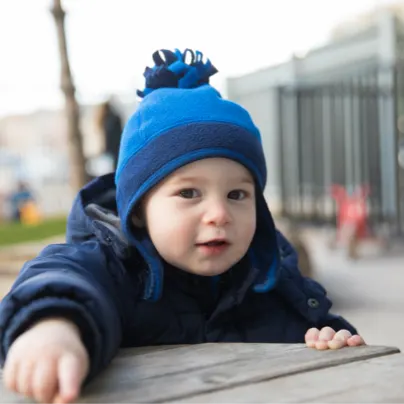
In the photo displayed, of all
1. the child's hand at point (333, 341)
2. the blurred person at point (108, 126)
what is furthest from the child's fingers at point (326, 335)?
the blurred person at point (108, 126)

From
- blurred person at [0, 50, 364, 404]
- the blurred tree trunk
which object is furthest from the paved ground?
blurred person at [0, 50, 364, 404]

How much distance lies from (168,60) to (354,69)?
10.1m

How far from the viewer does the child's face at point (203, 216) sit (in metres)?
1.46

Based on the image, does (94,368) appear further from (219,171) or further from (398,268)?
(398,268)

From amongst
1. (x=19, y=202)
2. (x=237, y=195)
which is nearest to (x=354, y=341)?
(x=237, y=195)

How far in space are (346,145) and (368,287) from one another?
526cm

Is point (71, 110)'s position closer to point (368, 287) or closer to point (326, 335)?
point (368, 287)

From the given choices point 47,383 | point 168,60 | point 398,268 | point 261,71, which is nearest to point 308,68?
point 261,71

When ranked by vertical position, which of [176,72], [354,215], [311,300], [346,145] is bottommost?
[354,215]

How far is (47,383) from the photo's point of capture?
3.08ft

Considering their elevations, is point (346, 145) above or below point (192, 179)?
below

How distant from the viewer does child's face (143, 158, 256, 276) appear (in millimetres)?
1456

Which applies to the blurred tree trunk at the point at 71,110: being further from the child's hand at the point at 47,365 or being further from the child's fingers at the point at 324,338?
the child's hand at the point at 47,365

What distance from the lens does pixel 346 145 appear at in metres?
10.8
